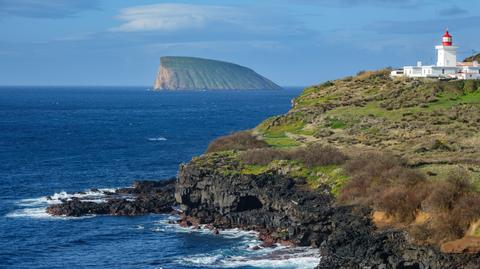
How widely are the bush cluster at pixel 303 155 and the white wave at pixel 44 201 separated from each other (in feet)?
59.6

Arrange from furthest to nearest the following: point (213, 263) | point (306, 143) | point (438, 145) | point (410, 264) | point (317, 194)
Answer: point (306, 143) → point (438, 145) → point (317, 194) → point (213, 263) → point (410, 264)

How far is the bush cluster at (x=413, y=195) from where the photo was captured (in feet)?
184

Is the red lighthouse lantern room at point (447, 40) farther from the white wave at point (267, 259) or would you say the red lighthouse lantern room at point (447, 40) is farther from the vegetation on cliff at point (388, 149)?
the white wave at point (267, 259)

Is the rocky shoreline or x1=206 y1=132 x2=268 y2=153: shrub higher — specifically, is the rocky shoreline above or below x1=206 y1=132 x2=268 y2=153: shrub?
below

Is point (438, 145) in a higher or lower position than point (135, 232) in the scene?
higher

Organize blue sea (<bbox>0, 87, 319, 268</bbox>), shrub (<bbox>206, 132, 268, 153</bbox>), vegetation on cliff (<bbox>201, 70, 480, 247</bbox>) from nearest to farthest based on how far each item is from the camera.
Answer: vegetation on cliff (<bbox>201, 70, 480, 247</bbox>)
blue sea (<bbox>0, 87, 319, 268</bbox>)
shrub (<bbox>206, 132, 268, 153</bbox>)

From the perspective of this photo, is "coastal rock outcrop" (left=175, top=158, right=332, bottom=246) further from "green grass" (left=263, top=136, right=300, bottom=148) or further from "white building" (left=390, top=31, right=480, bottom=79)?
"white building" (left=390, top=31, right=480, bottom=79)

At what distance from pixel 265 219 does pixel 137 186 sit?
27.5m

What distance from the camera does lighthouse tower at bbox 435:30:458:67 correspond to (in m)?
126

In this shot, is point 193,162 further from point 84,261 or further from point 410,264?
point 410,264

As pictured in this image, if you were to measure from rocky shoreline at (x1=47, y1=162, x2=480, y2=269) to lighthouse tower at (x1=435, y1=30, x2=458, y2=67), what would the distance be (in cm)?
5212

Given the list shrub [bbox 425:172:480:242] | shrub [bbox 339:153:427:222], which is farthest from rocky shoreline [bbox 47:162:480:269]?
shrub [bbox 425:172:480:242]

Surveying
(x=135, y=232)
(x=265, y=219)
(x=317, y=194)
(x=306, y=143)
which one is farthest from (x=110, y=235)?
(x=306, y=143)

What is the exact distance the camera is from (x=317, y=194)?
75.6 metres
